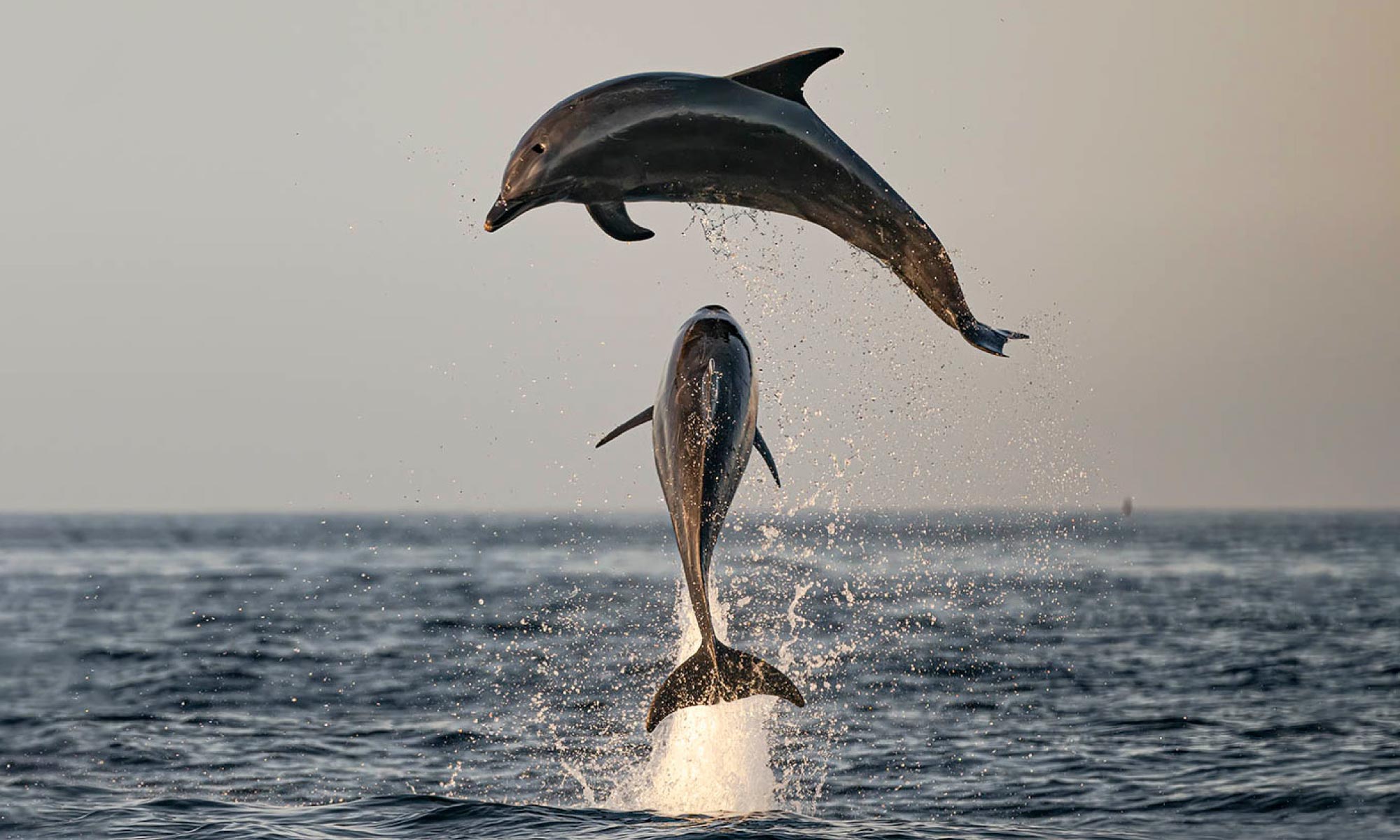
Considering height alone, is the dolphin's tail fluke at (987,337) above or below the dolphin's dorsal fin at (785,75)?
below

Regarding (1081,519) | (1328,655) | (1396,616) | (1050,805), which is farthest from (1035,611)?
(1081,519)

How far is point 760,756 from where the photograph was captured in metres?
14.5

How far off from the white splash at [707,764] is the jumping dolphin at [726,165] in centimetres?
529

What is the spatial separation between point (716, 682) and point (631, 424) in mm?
1896

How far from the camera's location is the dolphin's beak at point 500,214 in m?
8.26

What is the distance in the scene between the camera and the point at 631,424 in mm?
10117

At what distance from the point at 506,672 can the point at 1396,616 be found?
87.9 feet

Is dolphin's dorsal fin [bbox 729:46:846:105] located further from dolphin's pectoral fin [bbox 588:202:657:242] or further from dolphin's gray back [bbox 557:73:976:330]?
dolphin's pectoral fin [bbox 588:202:657:242]

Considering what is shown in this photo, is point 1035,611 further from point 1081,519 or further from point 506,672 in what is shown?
point 1081,519

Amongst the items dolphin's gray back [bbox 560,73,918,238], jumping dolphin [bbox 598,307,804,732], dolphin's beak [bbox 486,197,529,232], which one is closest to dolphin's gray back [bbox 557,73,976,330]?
dolphin's gray back [bbox 560,73,918,238]

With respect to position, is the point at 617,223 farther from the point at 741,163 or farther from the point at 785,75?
the point at 785,75

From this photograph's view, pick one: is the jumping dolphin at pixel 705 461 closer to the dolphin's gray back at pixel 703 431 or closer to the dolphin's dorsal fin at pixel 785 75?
the dolphin's gray back at pixel 703 431

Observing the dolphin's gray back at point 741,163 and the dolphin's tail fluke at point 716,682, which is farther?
the dolphin's tail fluke at point 716,682

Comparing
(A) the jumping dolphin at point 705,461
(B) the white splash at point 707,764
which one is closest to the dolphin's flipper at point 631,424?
(A) the jumping dolphin at point 705,461
